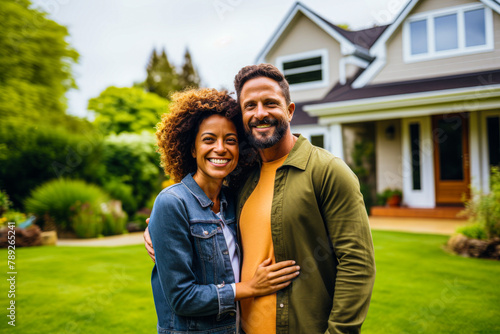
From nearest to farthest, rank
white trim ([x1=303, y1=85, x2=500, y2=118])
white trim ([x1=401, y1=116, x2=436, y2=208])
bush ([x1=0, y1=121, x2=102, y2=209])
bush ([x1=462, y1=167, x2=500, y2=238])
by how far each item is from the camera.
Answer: bush ([x1=462, y1=167, x2=500, y2=238]), white trim ([x1=303, y1=85, x2=500, y2=118]), bush ([x1=0, y1=121, x2=102, y2=209]), white trim ([x1=401, y1=116, x2=436, y2=208])

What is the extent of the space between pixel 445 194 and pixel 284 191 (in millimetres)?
11279

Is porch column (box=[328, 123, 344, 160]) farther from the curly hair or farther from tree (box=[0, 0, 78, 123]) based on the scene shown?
tree (box=[0, 0, 78, 123])

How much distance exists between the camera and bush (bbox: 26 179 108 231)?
10.1 meters

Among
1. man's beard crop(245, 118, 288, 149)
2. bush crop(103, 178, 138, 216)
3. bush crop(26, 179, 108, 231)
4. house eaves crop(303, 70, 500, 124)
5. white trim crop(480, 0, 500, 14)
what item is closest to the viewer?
man's beard crop(245, 118, 288, 149)

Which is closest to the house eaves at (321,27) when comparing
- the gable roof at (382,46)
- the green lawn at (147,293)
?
the gable roof at (382,46)

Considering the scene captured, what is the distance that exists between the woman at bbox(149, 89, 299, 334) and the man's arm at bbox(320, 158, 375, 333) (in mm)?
227

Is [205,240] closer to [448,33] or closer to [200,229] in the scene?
[200,229]

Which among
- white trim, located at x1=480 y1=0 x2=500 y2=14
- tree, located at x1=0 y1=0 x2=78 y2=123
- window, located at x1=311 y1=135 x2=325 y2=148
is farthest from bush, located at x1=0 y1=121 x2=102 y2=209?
white trim, located at x1=480 y1=0 x2=500 y2=14

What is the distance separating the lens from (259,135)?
1.96 meters

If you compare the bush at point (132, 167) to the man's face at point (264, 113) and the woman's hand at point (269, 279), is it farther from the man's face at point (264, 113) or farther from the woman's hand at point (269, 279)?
the woman's hand at point (269, 279)

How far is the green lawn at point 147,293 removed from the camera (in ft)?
13.2

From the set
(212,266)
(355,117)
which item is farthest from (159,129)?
(355,117)

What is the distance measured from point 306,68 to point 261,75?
528 inches

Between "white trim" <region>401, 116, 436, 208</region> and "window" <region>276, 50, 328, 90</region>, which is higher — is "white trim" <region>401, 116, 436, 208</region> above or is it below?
below
